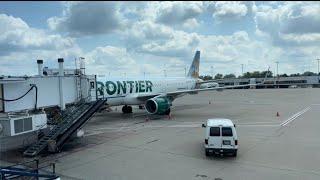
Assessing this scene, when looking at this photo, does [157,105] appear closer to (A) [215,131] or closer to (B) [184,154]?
(B) [184,154]

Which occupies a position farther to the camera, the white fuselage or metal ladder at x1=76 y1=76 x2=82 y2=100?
the white fuselage

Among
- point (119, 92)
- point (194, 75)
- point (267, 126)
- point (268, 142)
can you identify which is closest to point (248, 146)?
point (268, 142)

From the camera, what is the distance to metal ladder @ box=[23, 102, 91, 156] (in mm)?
18188

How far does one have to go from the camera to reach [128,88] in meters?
33.8

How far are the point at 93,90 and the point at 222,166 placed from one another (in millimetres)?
11301

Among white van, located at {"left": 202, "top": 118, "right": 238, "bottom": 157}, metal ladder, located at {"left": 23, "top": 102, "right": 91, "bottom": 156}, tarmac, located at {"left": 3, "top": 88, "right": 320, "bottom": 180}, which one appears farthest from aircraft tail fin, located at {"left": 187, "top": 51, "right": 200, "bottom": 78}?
white van, located at {"left": 202, "top": 118, "right": 238, "bottom": 157}

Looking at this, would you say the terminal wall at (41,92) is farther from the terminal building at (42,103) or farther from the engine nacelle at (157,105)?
the engine nacelle at (157,105)

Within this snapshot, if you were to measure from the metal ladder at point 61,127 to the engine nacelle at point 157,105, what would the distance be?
1002 centimetres

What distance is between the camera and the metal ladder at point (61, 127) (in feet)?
59.7

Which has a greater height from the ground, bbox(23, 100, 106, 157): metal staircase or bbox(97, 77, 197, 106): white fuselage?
bbox(97, 77, 197, 106): white fuselage

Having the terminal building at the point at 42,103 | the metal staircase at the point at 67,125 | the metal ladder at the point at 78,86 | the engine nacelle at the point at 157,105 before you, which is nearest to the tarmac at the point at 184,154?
the metal staircase at the point at 67,125

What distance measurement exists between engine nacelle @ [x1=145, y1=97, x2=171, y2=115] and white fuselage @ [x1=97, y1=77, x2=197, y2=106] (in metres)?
2.69

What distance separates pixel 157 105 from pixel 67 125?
12.3 m

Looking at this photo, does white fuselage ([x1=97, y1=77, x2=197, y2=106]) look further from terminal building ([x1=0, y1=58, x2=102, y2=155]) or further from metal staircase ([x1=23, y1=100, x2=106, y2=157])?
metal staircase ([x1=23, y1=100, x2=106, y2=157])
